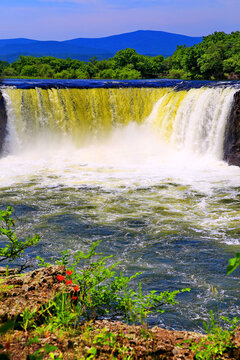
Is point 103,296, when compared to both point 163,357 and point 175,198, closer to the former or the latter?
point 163,357

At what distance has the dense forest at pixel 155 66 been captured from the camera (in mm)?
39969

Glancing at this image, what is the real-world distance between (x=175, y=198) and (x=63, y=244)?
3.95 m

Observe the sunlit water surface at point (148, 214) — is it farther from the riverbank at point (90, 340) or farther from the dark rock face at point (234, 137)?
the riverbank at point (90, 340)

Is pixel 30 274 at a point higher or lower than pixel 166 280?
higher

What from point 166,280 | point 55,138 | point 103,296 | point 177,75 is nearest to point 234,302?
point 166,280

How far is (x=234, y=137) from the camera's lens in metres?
15.1

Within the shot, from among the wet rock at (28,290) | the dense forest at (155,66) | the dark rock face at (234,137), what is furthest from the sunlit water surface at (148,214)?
the dense forest at (155,66)

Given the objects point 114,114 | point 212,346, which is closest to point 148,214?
point 212,346

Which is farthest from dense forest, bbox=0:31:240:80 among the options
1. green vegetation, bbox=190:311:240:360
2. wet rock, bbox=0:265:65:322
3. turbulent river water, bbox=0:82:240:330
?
green vegetation, bbox=190:311:240:360

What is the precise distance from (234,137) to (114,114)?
6731mm

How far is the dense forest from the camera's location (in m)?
40.0

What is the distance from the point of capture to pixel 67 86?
1944cm

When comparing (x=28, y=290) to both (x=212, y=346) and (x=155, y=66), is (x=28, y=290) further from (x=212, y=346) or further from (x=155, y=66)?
(x=155, y=66)

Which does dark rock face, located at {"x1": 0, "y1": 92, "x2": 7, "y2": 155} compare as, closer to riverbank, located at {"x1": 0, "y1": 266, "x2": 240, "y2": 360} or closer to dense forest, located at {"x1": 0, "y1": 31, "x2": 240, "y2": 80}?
riverbank, located at {"x1": 0, "y1": 266, "x2": 240, "y2": 360}
